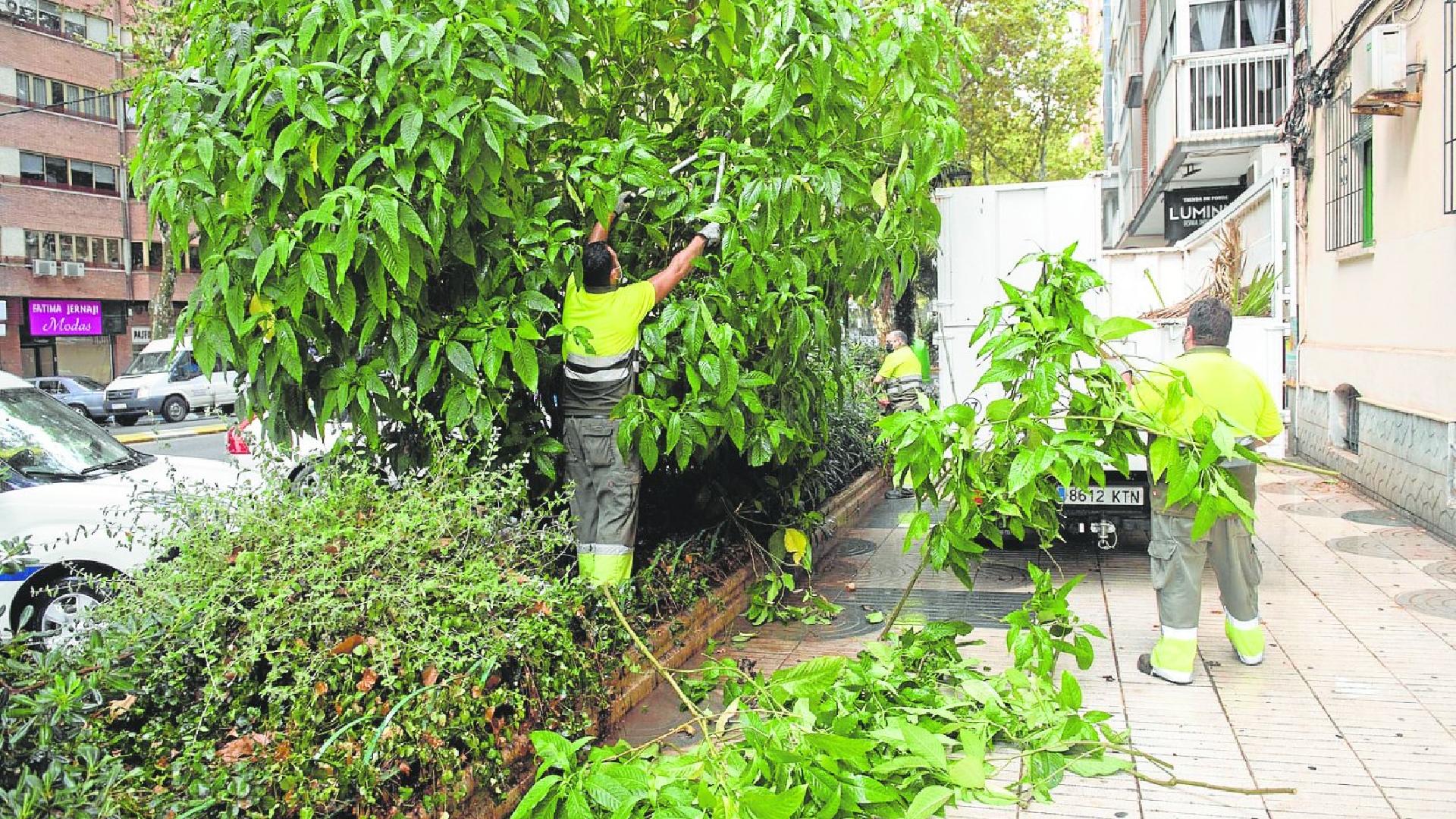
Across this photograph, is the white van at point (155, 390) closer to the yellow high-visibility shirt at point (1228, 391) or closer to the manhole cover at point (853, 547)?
the manhole cover at point (853, 547)

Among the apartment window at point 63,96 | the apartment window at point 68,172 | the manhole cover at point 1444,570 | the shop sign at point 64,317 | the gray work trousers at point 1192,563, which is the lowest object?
the manhole cover at point 1444,570

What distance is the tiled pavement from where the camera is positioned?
4.17m

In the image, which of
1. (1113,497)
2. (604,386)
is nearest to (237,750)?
(604,386)

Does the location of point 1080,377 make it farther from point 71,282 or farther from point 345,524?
point 71,282

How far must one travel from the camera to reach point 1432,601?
22.2 ft

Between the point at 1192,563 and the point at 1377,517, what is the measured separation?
5158 mm

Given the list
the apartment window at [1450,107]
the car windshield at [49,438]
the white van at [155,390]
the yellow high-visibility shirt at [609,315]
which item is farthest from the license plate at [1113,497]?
the white van at [155,390]

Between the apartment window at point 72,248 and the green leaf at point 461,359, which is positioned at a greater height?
the apartment window at point 72,248

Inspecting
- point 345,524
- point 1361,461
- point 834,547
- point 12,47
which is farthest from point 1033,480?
point 12,47

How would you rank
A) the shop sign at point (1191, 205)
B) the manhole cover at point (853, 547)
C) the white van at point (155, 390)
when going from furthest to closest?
the white van at point (155, 390)
the shop sign at point (1191, 205)
the manhole cover at point (853, 547)

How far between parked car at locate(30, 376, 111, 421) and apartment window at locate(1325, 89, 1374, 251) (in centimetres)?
2848

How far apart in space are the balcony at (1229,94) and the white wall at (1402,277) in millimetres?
6572

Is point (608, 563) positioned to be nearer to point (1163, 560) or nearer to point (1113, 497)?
point (1163, 560)

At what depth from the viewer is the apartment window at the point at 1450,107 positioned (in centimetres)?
822
